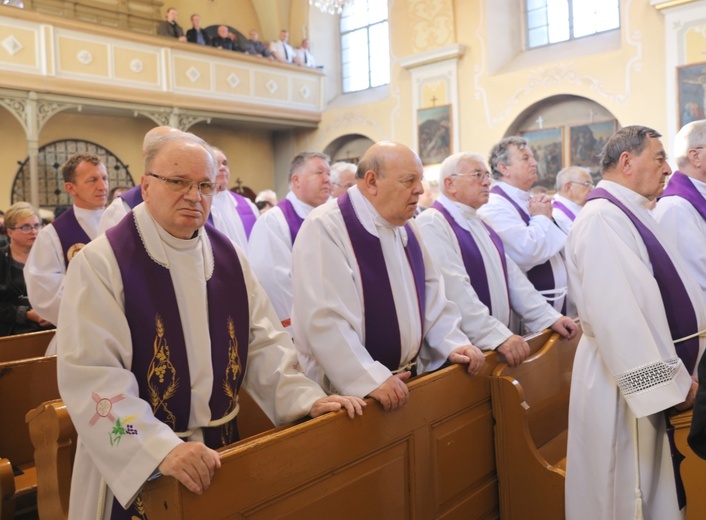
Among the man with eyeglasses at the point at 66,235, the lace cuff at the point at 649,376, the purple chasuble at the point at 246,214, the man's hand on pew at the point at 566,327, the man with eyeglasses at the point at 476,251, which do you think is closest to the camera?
the lace cuff at the point at 649,376

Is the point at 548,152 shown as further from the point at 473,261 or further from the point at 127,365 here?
the point at 127,365

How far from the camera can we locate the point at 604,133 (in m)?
11.4

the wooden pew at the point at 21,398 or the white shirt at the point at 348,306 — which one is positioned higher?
the white shirt at the point at 348,306

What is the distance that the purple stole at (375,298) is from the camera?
2.93 metres

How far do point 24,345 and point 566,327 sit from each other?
336 centimetres

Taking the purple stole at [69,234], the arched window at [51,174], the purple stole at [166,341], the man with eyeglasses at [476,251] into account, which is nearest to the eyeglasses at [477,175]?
the man with eyeglasses at [476,251]

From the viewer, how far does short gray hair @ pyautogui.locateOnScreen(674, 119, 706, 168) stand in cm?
380

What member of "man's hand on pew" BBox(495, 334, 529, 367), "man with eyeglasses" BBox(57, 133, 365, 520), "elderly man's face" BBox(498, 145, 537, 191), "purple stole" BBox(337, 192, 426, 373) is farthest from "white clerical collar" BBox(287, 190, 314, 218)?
"man with eyeglasses" BBox(57, 133, 365, 520)

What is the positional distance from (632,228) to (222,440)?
1.92m

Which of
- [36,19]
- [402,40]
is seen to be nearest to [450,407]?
[36,19]

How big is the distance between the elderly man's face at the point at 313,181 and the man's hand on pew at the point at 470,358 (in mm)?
2304

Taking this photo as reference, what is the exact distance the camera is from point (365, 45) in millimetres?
15844

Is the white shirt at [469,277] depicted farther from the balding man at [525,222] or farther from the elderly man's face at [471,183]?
the balding man at [525,222]

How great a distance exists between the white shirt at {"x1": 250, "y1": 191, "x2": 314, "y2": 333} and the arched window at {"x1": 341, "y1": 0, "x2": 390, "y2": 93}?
11079 millimetres
